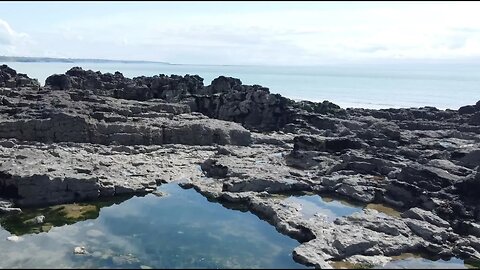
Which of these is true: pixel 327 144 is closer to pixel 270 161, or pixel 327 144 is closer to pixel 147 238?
pixel 270 161

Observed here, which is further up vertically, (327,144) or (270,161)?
(327,144)

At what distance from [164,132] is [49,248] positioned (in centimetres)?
3057

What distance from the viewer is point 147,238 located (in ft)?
107

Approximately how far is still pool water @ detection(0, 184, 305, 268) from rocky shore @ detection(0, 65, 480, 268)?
199 cm

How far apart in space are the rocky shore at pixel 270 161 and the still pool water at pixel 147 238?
6.52 feet

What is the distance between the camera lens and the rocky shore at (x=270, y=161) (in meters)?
34.4

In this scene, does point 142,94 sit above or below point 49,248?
above

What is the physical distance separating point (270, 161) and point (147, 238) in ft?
81.7

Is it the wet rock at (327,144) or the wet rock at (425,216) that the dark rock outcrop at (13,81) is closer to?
the wet rock at (327,144)

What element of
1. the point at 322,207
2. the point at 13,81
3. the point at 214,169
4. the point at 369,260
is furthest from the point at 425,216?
the point at 13,81

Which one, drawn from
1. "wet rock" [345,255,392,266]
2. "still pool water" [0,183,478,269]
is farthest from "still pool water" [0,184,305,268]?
"wet rock" [345,255,392,266]

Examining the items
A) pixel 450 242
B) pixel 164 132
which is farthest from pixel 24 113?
pixel 450 242

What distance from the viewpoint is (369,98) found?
148 metres

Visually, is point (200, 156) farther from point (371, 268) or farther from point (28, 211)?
point (371, 268)
